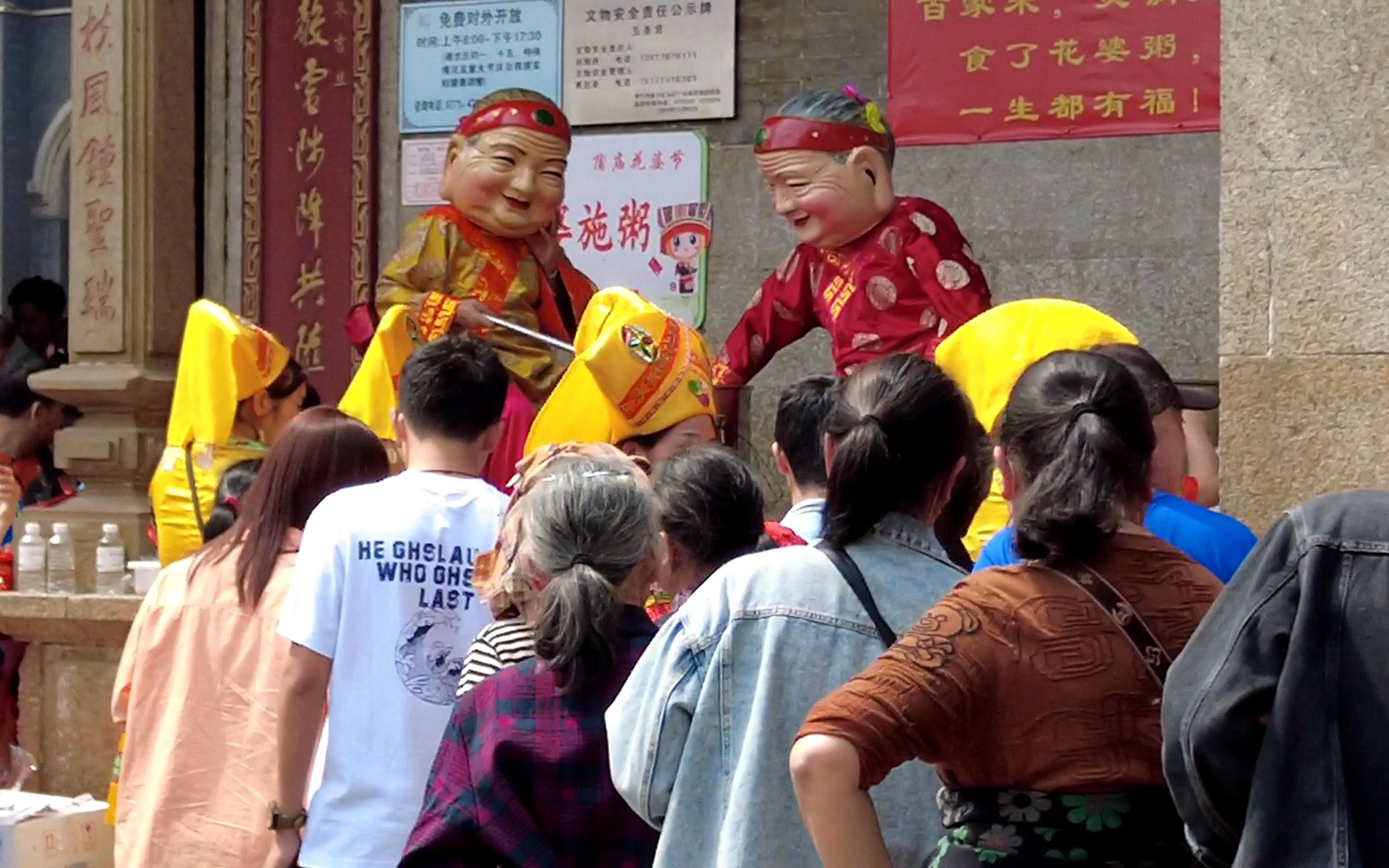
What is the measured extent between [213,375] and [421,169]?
241cm

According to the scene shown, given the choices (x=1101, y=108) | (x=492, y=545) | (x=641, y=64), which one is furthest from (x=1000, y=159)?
(x=492, y=545)

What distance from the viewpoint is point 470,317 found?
5.93 m

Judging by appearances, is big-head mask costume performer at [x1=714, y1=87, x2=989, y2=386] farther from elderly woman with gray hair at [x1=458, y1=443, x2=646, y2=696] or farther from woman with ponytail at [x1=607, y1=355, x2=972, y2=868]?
woman with ponytail at [x1=607, y1=355, x2=972, y2=868]

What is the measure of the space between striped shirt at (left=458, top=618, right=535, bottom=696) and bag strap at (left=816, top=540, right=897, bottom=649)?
0.52 meters

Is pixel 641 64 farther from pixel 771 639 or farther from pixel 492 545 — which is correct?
pixel 771 639

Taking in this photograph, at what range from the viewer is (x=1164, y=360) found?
23.3ft

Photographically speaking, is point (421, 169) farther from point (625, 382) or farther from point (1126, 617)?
point (1126, 617)

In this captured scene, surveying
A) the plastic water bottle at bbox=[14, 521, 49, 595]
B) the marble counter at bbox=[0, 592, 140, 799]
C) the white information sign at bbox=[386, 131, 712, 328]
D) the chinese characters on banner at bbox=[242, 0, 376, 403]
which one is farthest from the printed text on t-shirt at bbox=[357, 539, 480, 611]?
the chinese characters on banner at bbox=[242, 0, 376, 403]

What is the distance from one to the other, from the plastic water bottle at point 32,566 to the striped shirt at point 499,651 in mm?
4266

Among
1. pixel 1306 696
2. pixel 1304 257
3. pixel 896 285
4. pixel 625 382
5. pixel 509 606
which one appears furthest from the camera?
pixel 896 285

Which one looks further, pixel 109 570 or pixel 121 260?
pixel 121 260

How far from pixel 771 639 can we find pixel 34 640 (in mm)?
4788

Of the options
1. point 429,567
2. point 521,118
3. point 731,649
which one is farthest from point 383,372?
point 731,649

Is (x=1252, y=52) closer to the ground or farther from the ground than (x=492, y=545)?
farther from the ground
